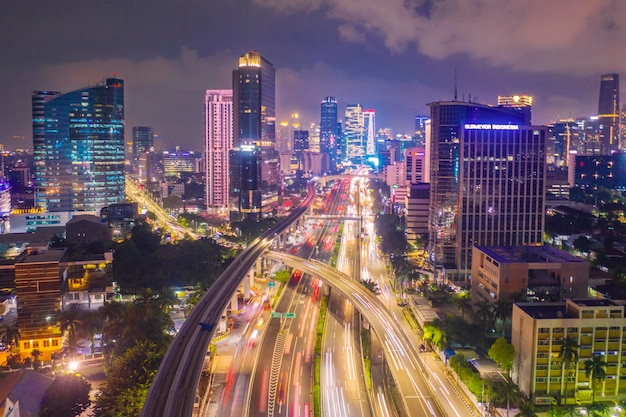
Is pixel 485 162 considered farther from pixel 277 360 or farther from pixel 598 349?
pixel 277 360

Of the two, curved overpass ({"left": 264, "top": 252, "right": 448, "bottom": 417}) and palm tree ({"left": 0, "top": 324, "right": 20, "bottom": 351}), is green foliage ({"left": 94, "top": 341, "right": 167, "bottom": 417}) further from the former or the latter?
curved overpass ({"left": 264, "top": 252, "right": 448, "bottom": 417})

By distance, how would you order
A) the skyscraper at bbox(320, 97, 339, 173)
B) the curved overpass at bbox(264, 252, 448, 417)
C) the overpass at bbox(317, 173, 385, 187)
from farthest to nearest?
the skyscraper at bbox(320, 97, 339, 173) < the overpass at bbox(317, 173, 385, 187) < the curved overpass at bbox(264, 252, 448, 417)

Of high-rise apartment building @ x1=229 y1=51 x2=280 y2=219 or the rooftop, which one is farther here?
high-rise apartment building @ x1=229 y1=51 x2=280 y2=219

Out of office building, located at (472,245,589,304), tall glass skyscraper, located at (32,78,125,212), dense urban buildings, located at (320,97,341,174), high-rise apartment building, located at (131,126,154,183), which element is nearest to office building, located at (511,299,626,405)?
office building, located at (472,245,589,304)

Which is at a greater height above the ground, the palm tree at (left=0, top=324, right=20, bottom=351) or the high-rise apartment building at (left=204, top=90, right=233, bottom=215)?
the high-rise apartment building at (left=204, top=90, right=233, bottom=215)

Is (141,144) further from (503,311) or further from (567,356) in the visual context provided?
(567,356)

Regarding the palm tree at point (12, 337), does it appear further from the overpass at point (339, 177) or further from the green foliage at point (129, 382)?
the overpass at point (339, 177)
